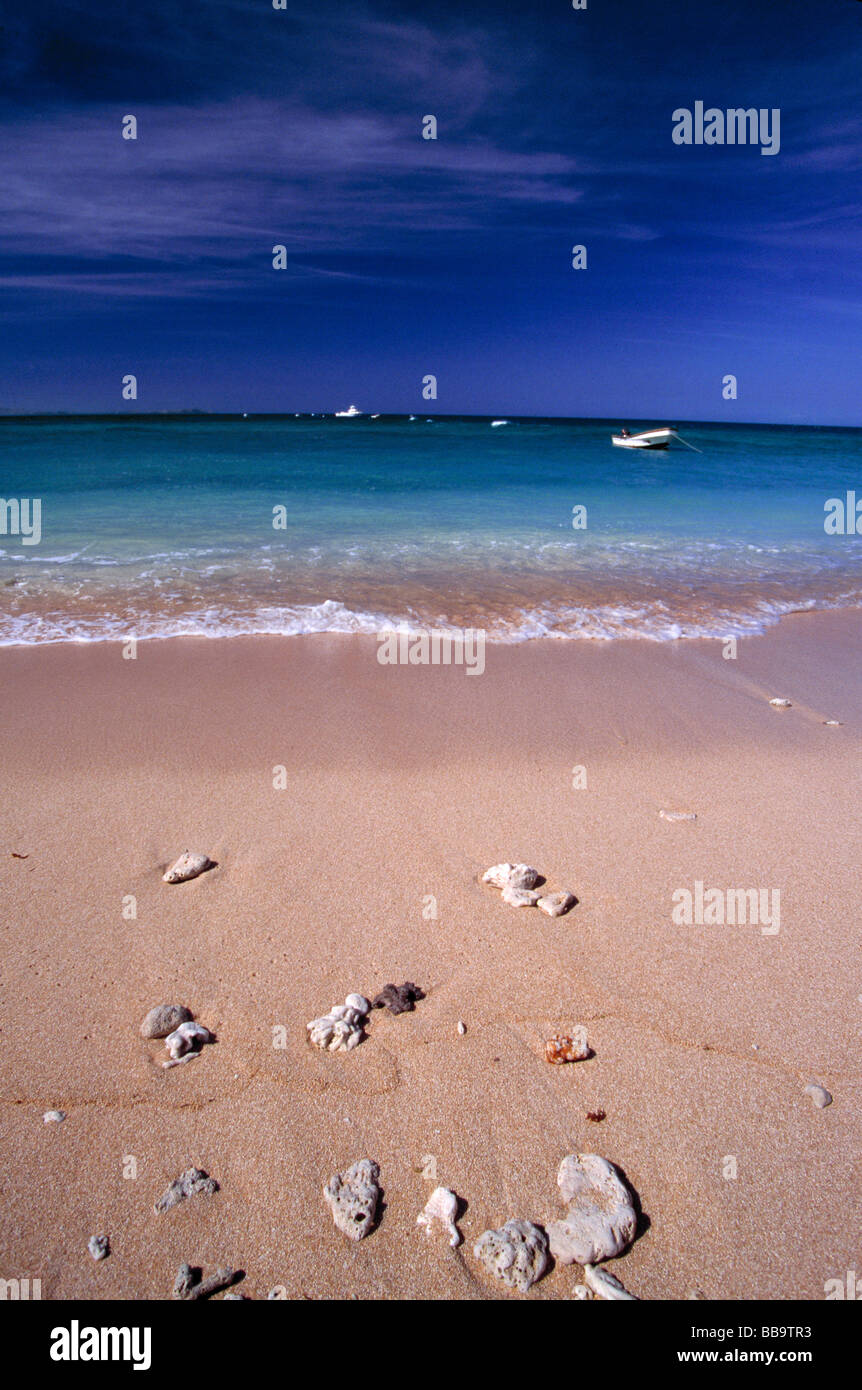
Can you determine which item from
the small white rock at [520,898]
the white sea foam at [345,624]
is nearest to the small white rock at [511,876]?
the small white rock at [520,898]

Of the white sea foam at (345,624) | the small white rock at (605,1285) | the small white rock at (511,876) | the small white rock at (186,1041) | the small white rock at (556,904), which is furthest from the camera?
the white sea foam at (345,624)

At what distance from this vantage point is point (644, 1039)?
2582 millimetres

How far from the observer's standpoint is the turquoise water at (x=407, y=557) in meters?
7.94

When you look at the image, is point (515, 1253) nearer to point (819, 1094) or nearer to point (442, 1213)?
point (442, 1213)

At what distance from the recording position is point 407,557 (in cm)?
1124

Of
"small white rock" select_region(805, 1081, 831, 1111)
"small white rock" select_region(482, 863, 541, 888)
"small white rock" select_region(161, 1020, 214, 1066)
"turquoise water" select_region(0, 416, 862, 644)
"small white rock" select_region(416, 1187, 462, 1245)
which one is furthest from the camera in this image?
"turquoise water" select_region(0, 416, 862, 644)

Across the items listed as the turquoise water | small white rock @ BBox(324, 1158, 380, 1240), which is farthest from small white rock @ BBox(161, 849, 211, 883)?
the turquoise water

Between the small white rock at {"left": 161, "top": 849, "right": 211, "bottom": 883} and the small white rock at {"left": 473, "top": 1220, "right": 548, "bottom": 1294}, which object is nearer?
the small white rock at {"left": 473, "top": 1220, "right": 548, "bottom": 1294}

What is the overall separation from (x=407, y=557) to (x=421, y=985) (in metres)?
9.16

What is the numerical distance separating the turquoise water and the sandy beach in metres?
2.92

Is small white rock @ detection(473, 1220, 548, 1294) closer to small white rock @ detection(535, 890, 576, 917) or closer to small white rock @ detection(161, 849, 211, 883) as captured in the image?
small white rock @ detection(535, 890, 576, 917)

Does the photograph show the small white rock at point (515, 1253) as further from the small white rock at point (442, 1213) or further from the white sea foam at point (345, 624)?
the white sea foam at point (345, 624)

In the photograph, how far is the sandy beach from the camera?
198 cm

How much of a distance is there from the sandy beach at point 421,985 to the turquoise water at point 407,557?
292 centimetres
